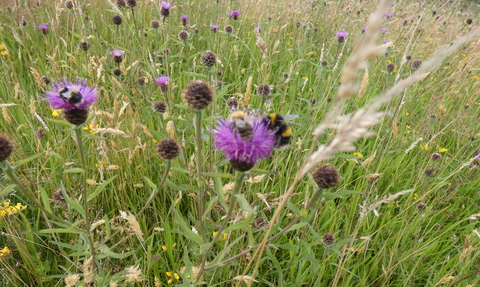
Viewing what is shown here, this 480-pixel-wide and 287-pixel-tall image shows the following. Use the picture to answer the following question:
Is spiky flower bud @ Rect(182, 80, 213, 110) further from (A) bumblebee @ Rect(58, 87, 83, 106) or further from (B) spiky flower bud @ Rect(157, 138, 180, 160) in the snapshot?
(A) bumblebee @ Rect(58, 87, 83, 106)

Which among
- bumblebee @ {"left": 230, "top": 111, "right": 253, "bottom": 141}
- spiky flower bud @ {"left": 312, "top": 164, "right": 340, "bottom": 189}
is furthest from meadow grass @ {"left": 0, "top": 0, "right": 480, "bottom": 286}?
bumblebee @ {"left": 230, "top": 111, "right": 253, "bottom": 141}

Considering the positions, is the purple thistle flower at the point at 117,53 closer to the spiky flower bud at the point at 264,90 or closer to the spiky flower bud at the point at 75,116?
the spiky flower bud at the point at 264,90

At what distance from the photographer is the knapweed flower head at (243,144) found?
1168 mm

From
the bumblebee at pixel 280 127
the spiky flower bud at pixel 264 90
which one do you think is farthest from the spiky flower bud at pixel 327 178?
the spiky flower bud at pixel 264 90

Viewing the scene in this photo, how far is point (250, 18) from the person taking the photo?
5.66 m

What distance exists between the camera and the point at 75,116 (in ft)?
4.73

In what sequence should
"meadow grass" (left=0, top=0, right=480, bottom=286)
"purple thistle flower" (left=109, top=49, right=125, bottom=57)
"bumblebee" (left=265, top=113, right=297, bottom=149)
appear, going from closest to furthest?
1. "bumblebee" (left=265, top=113, right=297, bottom=149)
2. "meadow grass" (left=0, top=0, right=480, bottom=286)
3. "purple thistle flower" (left=109, top=49, right=125, bottom=57)

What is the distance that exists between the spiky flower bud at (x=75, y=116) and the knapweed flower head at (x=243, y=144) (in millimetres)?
698

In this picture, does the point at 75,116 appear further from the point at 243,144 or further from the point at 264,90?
the point at 264,90

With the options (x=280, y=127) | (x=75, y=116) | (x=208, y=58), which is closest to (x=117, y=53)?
(x=208, y=58)

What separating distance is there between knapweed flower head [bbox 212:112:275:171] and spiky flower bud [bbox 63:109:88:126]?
698mm

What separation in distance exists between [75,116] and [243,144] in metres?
0.85

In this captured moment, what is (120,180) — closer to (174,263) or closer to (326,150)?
(174,263)

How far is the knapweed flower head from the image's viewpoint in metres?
1.17
